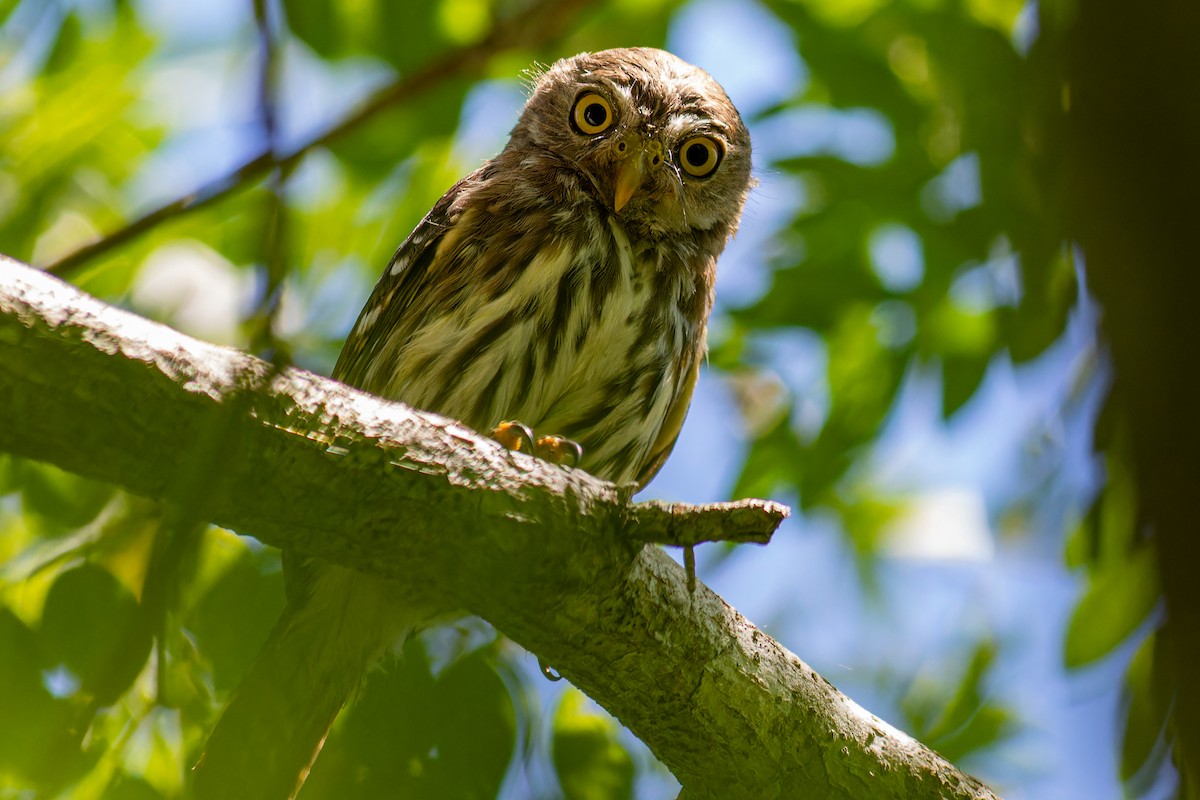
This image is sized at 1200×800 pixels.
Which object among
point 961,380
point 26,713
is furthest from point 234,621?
point 961,380

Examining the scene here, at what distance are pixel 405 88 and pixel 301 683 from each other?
1930 millimetres

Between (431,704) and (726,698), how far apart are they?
80 cm

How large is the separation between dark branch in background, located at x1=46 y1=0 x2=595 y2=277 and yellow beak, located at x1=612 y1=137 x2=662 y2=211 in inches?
20.4

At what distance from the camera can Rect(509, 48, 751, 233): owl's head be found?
4297 millimetres

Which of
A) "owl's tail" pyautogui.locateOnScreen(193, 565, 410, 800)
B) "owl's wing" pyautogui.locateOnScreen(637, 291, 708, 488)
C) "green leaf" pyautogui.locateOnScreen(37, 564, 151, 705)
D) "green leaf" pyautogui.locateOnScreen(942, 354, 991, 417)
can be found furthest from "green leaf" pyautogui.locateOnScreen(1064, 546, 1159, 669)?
"green leaf" pyautogui.locateOnScreen(37, 564, 151, 705)

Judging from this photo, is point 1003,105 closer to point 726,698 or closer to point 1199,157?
point 726,698

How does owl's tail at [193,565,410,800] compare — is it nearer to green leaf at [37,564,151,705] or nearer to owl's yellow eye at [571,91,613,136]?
green leaf at [37,564,151,705]

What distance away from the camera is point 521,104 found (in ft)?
16.9

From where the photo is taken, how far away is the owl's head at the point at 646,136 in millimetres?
4297

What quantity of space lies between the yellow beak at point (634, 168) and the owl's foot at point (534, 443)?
1.05 meters

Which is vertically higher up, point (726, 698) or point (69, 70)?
point (69, 70)

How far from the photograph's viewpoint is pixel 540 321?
375 centimetres

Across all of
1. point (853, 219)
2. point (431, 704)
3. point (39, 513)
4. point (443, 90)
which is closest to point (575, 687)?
point (431, 704)

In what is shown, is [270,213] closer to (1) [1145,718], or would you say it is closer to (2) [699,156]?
(1) [1145,718]
